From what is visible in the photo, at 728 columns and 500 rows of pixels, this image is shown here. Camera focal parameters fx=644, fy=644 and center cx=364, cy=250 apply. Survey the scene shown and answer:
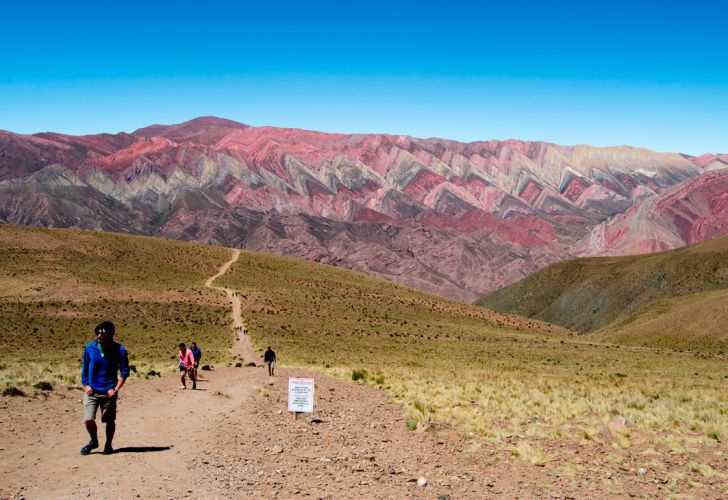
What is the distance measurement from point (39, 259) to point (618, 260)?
405ft

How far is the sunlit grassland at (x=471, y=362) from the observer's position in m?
16.2

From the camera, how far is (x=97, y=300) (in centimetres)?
6094

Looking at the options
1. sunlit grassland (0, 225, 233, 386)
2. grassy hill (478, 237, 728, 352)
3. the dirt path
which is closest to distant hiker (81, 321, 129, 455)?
the dirt path

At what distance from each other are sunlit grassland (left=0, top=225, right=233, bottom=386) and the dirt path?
6.13 meters

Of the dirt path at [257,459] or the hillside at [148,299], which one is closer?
the dirt path at [257,459]

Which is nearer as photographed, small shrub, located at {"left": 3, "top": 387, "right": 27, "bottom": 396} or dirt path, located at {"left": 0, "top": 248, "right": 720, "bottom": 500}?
dirt path, located at {"left": 0, "top": 248, "right": 720, "bottom": 500}

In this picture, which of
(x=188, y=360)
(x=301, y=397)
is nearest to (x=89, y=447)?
(x=301, y=397)

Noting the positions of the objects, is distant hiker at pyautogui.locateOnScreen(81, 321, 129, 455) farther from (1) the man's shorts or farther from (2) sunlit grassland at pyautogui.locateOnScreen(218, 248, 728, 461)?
(2) sunlit grassland at pyautogui.locateOnScreen(218, 248, 728, 461)

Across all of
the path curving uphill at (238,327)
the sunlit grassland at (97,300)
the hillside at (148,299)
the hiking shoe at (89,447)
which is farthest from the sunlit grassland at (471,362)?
the hiking shoe at (89,447)

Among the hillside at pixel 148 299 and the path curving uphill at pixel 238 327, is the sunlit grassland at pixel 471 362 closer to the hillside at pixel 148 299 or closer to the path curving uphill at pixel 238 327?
the hillside at pixel 148 299

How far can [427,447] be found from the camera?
13711 millimetres

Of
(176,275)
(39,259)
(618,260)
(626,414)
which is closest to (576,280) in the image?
(618,260)

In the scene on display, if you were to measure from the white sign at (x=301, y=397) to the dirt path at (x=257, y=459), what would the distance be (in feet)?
1.13

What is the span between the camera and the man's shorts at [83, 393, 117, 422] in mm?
11828
